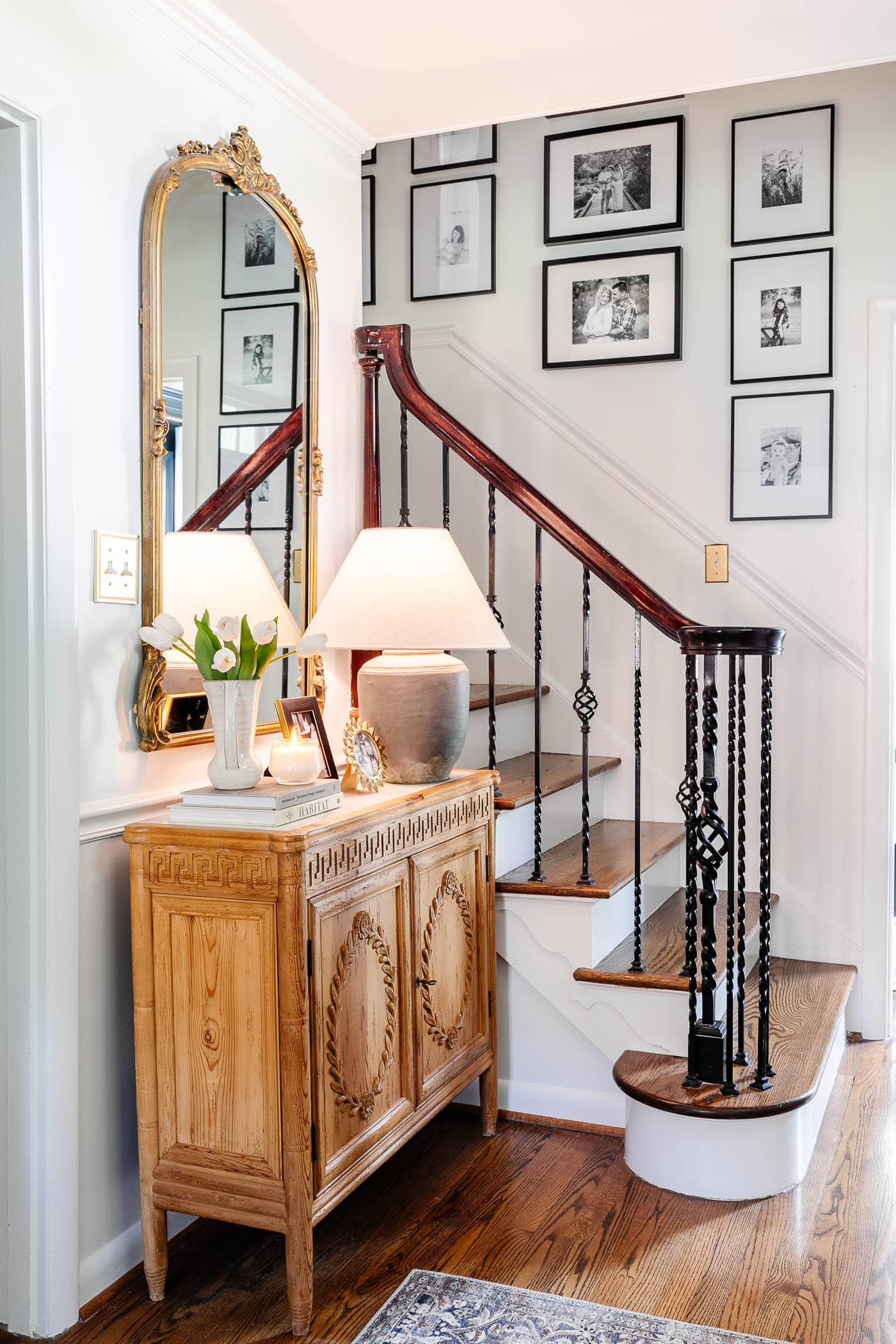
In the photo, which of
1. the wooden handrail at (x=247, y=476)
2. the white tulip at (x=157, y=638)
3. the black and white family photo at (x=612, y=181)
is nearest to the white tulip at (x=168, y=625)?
the white tulip at (x=157, y=638)

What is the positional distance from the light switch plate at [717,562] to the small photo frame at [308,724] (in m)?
1.63

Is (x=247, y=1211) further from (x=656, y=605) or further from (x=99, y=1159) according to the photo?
(x=656, y=605)

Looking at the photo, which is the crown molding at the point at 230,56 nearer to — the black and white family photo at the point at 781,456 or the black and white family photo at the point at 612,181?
the black and white family photo at the point at 612,181

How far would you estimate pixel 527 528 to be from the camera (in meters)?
3.81

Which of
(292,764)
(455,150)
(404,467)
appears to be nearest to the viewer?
(292,764)

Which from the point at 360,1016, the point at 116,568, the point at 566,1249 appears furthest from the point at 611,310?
the point at 566,1249

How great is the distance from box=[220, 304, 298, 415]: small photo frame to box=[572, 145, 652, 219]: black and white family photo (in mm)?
1495

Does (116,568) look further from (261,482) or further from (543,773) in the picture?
(543,773)

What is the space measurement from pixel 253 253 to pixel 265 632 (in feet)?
2.83

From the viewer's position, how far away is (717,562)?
3.54 metres

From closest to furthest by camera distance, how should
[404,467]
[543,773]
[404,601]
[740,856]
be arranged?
[404,601] → [740,856] → [404,467] → [543,773]

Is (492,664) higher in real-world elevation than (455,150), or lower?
lower

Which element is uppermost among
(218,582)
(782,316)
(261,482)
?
(782,316)

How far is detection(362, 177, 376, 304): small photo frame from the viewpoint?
158 inches
